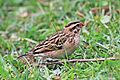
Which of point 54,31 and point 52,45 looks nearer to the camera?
point 52,45

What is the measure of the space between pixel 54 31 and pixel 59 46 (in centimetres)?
167

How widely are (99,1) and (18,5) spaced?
2173 mm

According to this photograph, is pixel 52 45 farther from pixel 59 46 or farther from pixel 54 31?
pixel 54 31

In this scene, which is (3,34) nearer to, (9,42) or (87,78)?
(9,42)

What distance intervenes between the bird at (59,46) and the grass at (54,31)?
0.16 meters

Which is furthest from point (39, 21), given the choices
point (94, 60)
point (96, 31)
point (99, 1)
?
point (94, 60)

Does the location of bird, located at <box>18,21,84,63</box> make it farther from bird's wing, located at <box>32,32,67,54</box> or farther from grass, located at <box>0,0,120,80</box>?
grass, located at <box>0,0,120,80</box>

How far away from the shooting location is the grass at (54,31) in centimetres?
636

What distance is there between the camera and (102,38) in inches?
299

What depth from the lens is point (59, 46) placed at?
6863mm

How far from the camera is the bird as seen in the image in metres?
6.83

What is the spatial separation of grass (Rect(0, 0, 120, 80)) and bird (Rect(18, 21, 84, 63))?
16cm

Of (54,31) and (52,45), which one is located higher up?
(52,45)

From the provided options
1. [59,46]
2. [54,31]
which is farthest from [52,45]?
[54,31]
